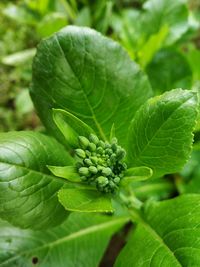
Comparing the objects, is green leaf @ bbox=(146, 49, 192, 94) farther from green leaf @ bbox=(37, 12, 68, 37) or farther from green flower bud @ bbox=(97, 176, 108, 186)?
green flower bud @ bbox=(97, 176, 108, 186)

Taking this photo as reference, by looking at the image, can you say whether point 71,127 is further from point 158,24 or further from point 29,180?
point 158,24

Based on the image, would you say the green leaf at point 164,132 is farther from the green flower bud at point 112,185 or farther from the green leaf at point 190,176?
the green leaf at point 190,176

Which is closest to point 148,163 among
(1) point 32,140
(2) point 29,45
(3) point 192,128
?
(3) point 192,128

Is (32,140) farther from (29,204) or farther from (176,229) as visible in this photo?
→ (176,229)

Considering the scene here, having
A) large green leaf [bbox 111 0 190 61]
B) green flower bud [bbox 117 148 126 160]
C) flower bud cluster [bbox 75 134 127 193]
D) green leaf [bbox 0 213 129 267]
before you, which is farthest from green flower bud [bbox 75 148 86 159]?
large green leaf [bbox 111 0 190 61]

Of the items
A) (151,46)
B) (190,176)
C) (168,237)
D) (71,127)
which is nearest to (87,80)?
(71,127)

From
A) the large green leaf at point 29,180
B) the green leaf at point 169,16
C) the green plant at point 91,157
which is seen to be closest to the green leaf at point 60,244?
the green plant at point 91,157
